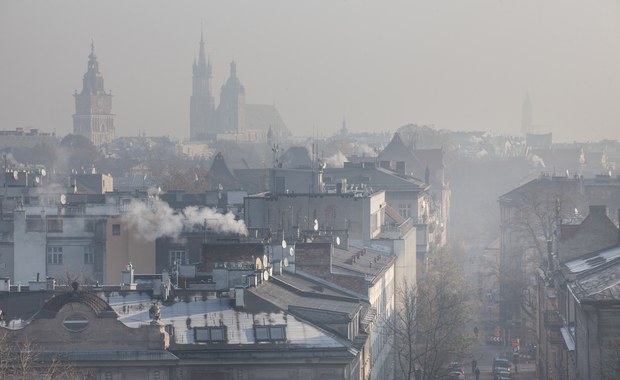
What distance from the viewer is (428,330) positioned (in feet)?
219

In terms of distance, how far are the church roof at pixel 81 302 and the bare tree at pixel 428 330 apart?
45.8 feet

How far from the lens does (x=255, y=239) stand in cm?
6825

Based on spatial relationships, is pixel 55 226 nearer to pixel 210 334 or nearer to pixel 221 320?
pixel 221 320

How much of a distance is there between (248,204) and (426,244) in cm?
2923

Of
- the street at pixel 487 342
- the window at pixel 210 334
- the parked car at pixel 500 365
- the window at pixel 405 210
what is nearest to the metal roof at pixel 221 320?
the window at pixel 210 334

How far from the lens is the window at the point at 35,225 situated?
79875 mm

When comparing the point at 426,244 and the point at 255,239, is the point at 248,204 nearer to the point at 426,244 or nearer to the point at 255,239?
the point at 255,239

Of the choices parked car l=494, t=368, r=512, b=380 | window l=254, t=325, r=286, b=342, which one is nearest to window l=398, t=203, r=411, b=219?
parked car l=494, t=368, r=512, b=380

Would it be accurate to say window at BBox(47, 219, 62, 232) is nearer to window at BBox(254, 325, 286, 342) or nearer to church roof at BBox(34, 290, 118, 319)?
window at BBox(254, 325, 286, 342)

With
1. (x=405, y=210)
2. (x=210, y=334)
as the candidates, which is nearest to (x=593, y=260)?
(x=210, y=334)

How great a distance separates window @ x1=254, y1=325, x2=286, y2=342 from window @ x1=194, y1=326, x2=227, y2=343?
915 mm

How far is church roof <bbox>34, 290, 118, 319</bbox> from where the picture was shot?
159ft

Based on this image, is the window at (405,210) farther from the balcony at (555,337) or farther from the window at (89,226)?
the balcony at (555,337)

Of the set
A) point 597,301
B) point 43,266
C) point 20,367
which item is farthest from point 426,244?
point 20,367
